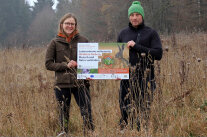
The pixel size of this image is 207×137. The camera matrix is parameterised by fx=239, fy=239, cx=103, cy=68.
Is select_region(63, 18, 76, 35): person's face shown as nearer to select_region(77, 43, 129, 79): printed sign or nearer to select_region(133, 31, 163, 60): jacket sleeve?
select_region(77, 43, 129, 79): printed sign

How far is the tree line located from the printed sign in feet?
15.2

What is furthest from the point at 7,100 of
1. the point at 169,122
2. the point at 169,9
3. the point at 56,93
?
the point at 169,9

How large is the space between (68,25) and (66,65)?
52cm

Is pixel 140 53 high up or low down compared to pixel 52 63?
up

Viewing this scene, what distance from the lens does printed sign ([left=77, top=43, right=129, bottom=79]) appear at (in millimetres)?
3021

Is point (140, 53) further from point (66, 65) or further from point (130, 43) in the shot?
point (66, 65)

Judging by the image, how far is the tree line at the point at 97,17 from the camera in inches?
798

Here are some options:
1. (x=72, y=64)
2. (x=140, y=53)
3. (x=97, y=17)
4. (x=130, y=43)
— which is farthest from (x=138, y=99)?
(x=97, y=17)

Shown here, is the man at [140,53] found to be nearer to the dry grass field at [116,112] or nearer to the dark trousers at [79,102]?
the dry grass field at [116,112]

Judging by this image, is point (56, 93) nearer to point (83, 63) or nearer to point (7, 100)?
point (83, 63)

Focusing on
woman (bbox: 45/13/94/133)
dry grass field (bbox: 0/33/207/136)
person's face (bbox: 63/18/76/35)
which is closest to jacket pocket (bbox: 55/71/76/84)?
woman (bbox: 45/13/94/133)

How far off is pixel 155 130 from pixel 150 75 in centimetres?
66

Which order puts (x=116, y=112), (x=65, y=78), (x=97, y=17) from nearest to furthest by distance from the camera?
(x=65, y=78) < (x=116, y=112) < (x=97, y=17)

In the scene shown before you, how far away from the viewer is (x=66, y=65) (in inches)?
118
